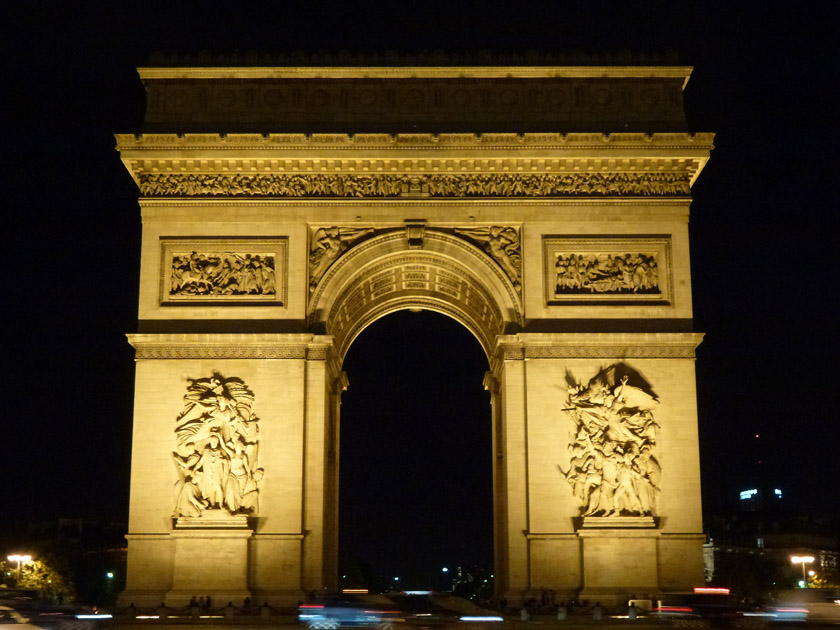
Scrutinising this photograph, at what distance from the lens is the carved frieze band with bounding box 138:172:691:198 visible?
34.9 meters

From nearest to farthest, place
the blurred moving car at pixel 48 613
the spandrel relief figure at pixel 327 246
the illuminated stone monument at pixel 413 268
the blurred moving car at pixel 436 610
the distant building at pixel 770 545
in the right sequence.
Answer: the blurred moving car at pixel 48 613
the blurred moving car at pixel 436 610
the illuminated stone monument at pixel 413 268
the spandrel relief figure at pixel 327 246
the distant building at pixel 770 545

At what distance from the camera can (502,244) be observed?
114 ft

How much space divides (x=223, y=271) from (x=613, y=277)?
1034 cm

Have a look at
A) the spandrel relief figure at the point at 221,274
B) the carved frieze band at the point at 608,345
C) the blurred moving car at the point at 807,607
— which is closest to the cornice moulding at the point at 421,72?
the spandrel relief figure at the point at 221,274

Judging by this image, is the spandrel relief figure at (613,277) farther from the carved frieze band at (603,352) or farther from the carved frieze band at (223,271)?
the carved frieze band at (223,271)

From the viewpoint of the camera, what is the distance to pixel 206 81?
117 ft

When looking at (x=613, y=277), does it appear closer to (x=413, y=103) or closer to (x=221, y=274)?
(x=413, y=103)

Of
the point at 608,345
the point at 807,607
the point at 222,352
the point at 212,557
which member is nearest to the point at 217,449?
the point at 222,352

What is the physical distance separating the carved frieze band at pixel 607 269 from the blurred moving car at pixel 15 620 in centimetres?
1568

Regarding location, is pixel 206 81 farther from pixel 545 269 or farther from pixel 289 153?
pixel 545 269

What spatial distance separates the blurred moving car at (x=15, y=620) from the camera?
2354 centimetres

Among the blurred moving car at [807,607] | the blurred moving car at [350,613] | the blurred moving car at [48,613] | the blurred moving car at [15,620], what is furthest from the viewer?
the blurred moving car at [807,607]

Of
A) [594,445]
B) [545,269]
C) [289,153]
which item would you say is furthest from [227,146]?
[594,445]

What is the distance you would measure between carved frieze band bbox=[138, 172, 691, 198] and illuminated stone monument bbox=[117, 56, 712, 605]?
60 millimetres
